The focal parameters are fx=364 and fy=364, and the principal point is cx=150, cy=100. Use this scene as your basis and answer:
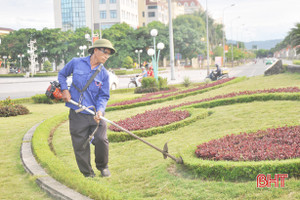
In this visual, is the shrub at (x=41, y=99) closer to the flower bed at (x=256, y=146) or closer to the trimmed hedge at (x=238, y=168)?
the flower bed at (x=256, y=146)

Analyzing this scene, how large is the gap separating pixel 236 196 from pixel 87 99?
223 centimetres

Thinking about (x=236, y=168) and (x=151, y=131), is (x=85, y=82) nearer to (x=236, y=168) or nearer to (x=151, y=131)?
(x=236, y=168)

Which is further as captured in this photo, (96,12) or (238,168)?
(96,12)

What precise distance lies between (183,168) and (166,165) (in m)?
0.28

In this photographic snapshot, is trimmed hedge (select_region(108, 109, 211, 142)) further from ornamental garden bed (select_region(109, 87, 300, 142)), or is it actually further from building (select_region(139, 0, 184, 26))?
building (select_region(139, 0, 184, 26))

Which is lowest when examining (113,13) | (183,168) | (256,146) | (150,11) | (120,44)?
(183,168)

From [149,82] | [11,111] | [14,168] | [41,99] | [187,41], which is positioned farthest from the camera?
[187,41]

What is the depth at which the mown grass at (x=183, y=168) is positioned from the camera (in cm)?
390

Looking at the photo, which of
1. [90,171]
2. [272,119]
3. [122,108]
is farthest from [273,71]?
[90,171]

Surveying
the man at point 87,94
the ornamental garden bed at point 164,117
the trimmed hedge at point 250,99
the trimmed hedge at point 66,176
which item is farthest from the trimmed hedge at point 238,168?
the trimmed hedge at point 250,99

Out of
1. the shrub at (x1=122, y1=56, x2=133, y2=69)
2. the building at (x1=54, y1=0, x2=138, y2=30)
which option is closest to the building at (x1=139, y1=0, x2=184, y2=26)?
the building at (x1=54, y1=0, x2=138, y2=30)

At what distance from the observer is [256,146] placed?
4938 millimetres

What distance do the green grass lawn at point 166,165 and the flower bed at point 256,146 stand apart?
1.40 feet

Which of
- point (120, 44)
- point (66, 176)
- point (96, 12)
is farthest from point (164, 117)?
point (96, 12)
